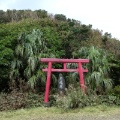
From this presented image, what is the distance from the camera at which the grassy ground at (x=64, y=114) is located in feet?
29.3

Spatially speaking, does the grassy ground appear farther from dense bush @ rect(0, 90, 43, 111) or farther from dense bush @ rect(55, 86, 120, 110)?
dense bush @ rect(0, 90, 43, 111)

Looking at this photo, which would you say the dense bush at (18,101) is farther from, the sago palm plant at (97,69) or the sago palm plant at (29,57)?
the sago palm plant at (97,69)

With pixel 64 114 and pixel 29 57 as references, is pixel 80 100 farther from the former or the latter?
pixel 29 57

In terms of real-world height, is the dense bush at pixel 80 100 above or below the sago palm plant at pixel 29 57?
below

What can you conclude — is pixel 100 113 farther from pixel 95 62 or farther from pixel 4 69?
pixel 4 69

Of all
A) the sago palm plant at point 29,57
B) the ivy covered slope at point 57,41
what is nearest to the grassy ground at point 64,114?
the sago palm plant at point 29,57

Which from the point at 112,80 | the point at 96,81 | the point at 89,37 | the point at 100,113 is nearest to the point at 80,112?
the point at 100,113

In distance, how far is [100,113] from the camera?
9516mm

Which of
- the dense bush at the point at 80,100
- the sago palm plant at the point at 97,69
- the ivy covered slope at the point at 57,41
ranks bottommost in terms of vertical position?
the dense bush at the point at 80,100

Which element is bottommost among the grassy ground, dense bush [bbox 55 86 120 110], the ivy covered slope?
the grassy ground

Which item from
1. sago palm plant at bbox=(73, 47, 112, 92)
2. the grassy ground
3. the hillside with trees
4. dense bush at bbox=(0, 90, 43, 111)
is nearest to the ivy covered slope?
the hillside with trees

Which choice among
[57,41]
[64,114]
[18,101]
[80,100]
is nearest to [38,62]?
[57,41]

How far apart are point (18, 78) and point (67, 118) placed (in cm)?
462

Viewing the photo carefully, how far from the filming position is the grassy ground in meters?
8.94
